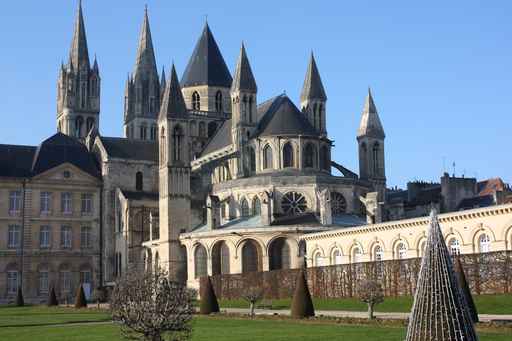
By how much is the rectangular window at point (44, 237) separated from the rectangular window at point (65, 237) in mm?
1173

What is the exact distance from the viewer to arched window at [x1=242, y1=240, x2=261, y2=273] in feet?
196

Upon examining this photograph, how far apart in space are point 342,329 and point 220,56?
2562 inches

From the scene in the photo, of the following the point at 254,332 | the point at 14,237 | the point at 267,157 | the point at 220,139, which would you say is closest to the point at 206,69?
the point at 220,139

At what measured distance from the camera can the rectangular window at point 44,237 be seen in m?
73.2

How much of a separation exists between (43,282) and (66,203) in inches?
284

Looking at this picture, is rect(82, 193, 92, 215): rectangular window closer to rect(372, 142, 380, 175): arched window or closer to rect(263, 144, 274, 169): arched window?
rect(263, 144, 274, 169): arched window

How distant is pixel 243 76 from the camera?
70062 millimetres

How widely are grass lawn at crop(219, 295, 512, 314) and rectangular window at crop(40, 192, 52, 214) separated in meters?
25.0

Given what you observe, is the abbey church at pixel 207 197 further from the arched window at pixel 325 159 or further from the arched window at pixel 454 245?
the arched window at pixel 454 245

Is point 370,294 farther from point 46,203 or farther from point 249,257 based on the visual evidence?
point 46,203

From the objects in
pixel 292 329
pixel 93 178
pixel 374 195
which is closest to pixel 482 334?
pixel 292 329

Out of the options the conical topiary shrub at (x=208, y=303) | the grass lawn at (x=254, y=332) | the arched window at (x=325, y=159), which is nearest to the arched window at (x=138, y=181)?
the arched window at (x=325, y=159)

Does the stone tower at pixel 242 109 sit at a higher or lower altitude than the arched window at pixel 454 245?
higher

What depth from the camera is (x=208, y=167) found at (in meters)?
72.8
